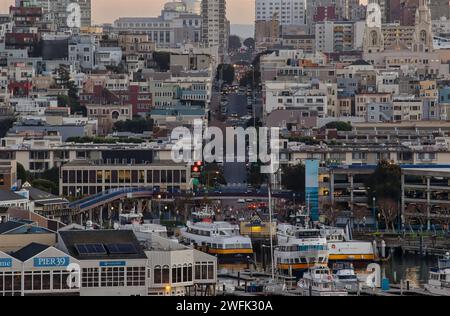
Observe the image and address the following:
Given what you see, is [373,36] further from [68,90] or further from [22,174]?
[22,174]

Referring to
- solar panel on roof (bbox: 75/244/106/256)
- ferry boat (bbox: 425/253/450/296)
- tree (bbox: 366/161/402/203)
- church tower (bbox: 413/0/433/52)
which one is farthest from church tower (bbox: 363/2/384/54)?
solar panel on roof (bbox: 75/244/106/256)

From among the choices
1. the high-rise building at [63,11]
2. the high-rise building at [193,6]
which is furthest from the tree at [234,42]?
the high-rise building at [63,11]

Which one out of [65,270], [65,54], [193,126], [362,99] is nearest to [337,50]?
[65,54]

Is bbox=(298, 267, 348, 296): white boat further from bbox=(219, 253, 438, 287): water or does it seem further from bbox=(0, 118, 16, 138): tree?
bbox=(0, 118, 16, 138): tree

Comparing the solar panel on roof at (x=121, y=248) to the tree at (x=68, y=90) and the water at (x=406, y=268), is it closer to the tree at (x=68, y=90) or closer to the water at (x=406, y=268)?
the water at (x=406, y=268)

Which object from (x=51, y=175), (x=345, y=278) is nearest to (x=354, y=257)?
(x=345, y=278)
